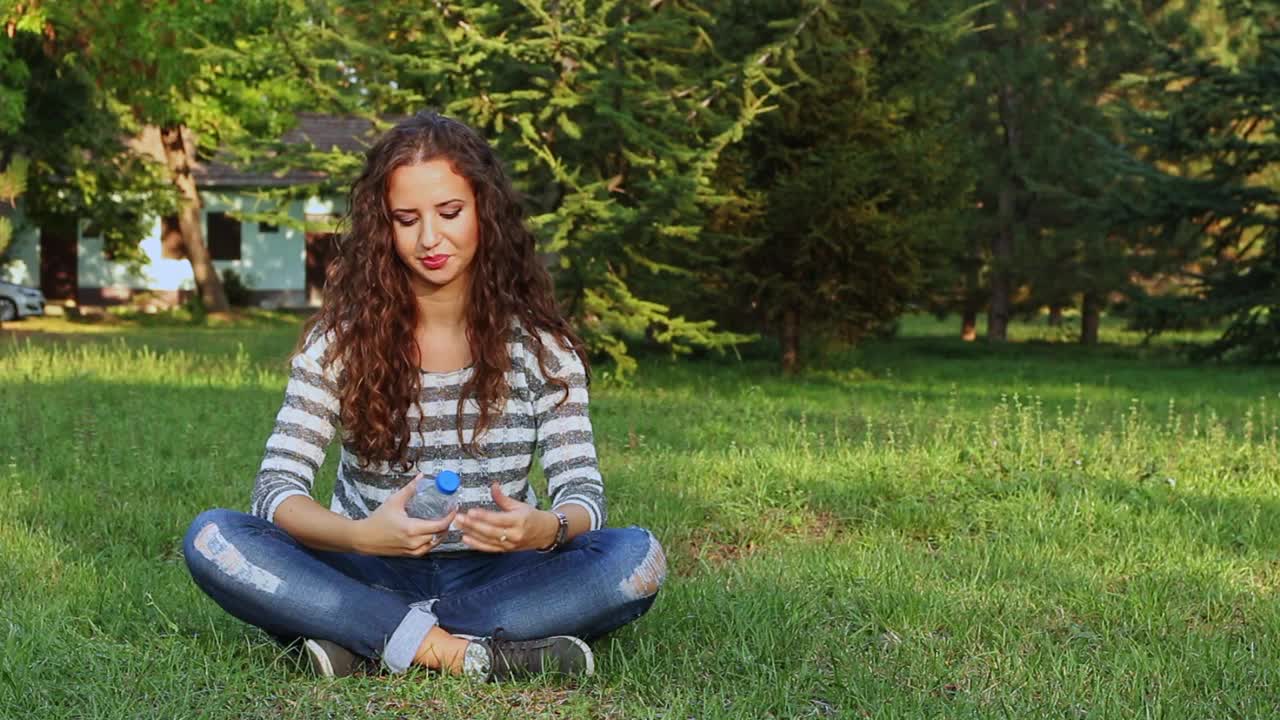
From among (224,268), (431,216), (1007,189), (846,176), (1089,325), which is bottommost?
(1089,325)

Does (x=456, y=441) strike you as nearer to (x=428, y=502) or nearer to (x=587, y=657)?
(x=428, y=502)

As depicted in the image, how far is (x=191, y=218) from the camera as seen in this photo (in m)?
34.1

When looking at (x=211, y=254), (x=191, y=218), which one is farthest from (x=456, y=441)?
(x=211, y=254)

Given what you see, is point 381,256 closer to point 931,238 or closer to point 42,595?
point 42,595

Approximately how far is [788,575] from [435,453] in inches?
66.1

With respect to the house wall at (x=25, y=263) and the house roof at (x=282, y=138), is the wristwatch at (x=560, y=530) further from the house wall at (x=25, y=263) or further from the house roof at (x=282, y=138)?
the house wall at (x=25, y=263)

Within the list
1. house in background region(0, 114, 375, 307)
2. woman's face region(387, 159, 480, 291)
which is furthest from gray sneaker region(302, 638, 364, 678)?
house in background region(0, 114, 375, 307)

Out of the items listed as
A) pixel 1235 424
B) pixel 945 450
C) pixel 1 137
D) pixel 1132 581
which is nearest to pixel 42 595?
pixel 1132 581

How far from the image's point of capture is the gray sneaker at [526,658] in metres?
4.21

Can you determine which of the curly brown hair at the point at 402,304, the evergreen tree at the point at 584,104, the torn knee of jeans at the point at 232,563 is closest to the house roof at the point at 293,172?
the evergreen tree at the point at 584,104

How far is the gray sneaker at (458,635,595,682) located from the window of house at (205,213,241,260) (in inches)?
1426

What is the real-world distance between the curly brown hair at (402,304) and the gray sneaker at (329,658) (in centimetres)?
54

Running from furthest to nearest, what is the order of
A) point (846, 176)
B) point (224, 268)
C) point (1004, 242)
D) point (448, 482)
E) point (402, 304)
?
point (224, 268) → point (1004, 242) → point (846, 176) → point (402, 304) → point (448, 482)

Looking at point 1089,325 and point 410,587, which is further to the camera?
point 1089,325
